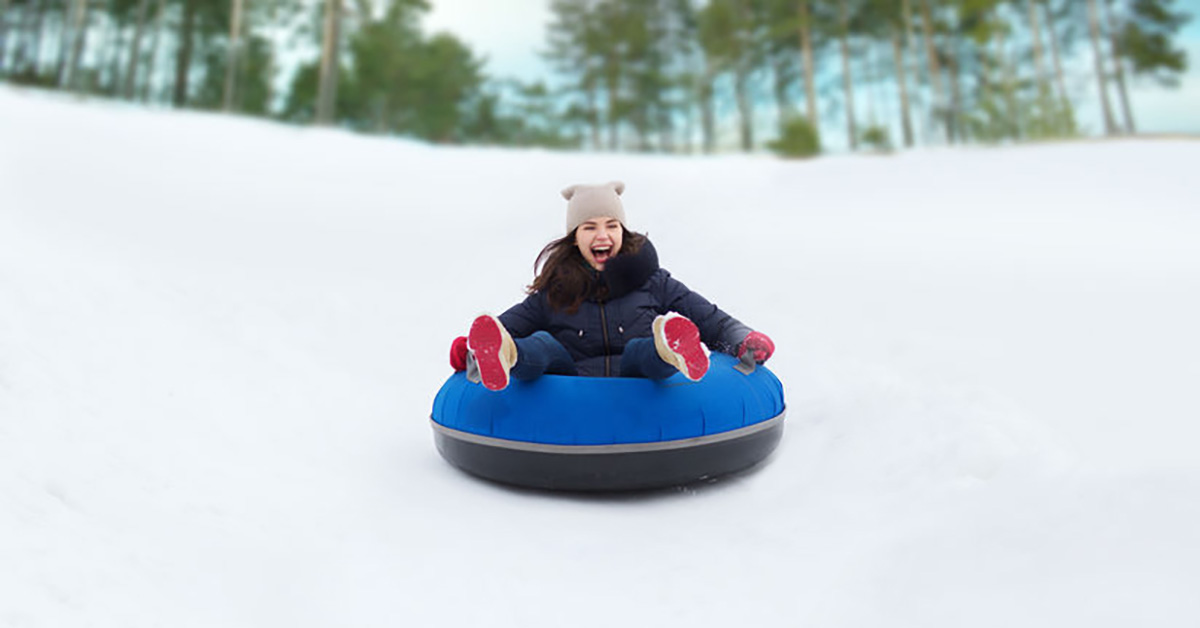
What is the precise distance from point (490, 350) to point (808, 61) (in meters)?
17.3

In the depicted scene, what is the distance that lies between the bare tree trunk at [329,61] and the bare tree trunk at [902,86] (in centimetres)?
1247

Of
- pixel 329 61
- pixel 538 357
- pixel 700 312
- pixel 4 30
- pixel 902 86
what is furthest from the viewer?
pixel 4 30

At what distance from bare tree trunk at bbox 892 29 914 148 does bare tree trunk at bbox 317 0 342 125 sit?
491 inches

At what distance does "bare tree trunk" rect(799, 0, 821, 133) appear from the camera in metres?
16.6

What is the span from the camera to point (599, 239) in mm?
3057

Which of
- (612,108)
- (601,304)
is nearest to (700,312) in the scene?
(601,304)

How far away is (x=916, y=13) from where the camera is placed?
1814 cm

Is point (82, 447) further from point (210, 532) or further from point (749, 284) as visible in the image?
point (749, 284)

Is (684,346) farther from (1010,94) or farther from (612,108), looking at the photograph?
(612,108)

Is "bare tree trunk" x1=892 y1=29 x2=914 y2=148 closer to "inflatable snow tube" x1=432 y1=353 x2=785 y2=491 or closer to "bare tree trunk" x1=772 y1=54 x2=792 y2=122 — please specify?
"bare tree trunk" x1=772 y1=54 x2=792 y2=122

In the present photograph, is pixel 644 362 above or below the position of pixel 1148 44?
below

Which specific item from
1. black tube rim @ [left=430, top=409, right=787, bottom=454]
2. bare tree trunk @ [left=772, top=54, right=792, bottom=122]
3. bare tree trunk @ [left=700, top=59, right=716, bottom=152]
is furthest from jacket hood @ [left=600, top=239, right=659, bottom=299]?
bare tree trunk @ [left=700, top=59, right=716, bottom=152]

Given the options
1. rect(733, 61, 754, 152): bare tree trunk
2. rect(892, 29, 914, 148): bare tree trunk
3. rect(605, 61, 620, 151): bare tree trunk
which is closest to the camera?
rect(892, 29, 914, 148): bare tree trunk

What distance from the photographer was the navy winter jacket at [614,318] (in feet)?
9.78
